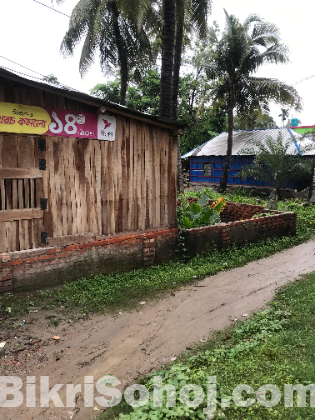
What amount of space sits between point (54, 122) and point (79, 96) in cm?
63

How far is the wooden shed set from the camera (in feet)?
17.1

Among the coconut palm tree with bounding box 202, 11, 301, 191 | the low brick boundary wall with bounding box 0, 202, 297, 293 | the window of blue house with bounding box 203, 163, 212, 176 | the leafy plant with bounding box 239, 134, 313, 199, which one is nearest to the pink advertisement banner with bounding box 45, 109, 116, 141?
the low brick boundary wall with bounding box 0, 202, 297, 293

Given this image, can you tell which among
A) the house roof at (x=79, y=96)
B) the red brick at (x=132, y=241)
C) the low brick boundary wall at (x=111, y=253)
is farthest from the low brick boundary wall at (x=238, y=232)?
the house roof at (x=79, y=96)

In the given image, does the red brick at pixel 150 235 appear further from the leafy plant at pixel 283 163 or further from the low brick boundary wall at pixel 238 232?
the leafy plant at pixel 283 163

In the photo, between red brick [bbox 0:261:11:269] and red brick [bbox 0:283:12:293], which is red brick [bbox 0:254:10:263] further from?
red brick [bbox 0:283:12:293]

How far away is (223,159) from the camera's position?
858 inches

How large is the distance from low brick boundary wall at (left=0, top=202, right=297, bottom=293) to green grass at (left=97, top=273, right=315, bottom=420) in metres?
2.73

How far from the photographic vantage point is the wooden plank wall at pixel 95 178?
17.4 ft

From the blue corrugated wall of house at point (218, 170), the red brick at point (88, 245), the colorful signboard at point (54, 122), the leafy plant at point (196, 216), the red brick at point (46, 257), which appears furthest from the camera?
the blue corrugated wall of house at point (218, 170)

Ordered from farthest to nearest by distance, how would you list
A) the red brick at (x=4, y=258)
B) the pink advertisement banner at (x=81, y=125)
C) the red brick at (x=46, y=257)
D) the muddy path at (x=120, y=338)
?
the pink advertisement banner at (x=81, y=125)
the red brick at (x=46, y=257)
the red brick at (x=4, y=258)
the muddy path at (x=120, y=338)

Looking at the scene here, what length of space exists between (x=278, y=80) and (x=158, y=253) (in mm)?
14068

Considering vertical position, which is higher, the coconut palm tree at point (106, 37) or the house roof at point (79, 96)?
the coconut palm tree at point (106, 37)

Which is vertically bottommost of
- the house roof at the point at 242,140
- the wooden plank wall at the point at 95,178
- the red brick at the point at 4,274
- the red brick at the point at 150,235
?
the red brick at the point at 4,274

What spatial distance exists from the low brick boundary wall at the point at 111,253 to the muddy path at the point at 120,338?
849 millimetres
